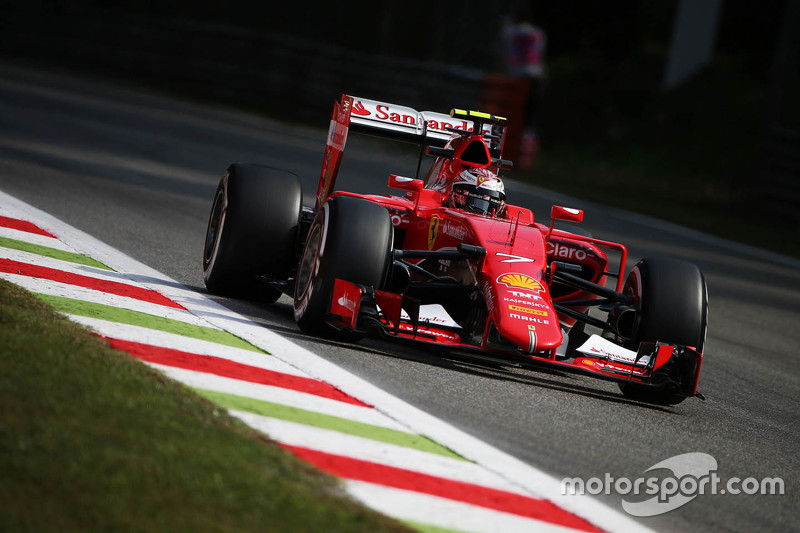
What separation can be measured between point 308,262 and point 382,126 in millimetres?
1849

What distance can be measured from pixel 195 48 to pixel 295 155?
10.1m

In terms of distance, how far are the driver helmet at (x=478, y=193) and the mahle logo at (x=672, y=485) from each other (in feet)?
8.55

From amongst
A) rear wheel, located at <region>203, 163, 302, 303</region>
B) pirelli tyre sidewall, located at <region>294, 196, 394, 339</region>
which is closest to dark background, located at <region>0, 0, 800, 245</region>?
rear wheel, located at <region>203, 163, 302, 303</region>

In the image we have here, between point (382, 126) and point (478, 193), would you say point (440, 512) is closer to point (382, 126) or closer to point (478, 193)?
point (478, 193)

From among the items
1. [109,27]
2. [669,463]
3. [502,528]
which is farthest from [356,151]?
[502,528]

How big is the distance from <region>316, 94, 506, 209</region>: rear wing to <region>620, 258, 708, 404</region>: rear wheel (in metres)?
1.89

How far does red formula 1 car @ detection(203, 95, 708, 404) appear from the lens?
704 centimetres

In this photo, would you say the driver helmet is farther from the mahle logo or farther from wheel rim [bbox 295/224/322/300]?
the mahle logo

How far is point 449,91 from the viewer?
24.8m

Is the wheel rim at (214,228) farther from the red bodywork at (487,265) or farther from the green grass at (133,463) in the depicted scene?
the green grass at (133,463)

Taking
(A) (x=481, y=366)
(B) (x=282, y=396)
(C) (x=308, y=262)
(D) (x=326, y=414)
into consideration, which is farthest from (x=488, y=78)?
(D) (x=326, y=414)

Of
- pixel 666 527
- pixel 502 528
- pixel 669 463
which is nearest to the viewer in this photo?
pixel 502 528

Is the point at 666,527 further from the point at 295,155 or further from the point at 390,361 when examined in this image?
the point at 295,155

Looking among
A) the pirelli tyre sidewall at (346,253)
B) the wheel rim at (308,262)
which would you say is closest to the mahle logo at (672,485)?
the pirelli tyre sidewall at (346,253)
